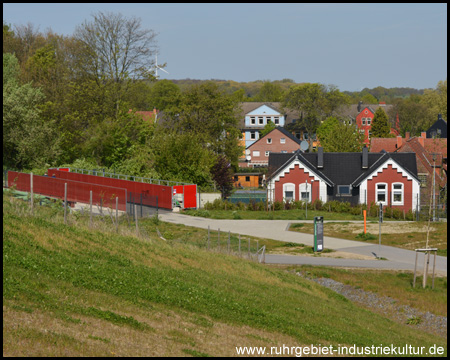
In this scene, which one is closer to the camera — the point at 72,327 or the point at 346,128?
the point at 72,327

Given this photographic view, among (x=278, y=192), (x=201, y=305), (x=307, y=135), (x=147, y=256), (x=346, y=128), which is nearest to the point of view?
(x=201, y=305)

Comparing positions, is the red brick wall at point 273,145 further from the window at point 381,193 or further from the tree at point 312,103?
the window at point 381,193

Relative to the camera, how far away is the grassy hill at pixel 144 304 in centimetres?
1178

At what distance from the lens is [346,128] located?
77438mm

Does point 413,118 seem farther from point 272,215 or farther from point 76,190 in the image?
point 76,190

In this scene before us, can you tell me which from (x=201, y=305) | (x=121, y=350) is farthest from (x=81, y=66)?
(x=121, y=350)

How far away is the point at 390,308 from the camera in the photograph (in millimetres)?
23516

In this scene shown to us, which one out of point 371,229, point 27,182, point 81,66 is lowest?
point 371,229

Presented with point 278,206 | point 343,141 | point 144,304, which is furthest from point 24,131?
point 144,304

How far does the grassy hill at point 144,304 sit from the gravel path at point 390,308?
1.22 m

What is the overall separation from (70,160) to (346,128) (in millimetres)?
34025

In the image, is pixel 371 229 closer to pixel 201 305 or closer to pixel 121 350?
pixel 201 305

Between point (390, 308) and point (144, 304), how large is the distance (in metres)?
12.0

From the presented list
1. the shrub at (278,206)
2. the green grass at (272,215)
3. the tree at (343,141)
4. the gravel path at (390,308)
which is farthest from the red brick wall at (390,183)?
the gravel path at (390,308)
